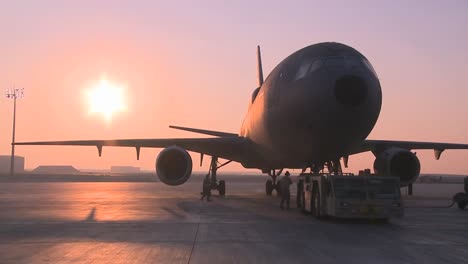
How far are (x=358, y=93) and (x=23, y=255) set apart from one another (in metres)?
10.6

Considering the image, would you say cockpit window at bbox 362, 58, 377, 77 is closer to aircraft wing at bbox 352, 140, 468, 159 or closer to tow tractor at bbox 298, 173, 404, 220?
tow tractor at bbox 298, 173, 404, 220

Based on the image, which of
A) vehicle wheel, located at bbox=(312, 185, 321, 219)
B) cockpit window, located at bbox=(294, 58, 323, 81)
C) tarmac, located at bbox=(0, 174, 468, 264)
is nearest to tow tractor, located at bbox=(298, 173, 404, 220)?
vehicle wheel, located at bbox=(312, 185, 321, 219)

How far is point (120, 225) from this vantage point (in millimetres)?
15586

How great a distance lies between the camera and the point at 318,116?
57.1ft

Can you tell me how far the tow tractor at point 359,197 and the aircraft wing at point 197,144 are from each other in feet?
28.7

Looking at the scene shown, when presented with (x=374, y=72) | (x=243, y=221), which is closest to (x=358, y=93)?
(x=374, y=72)

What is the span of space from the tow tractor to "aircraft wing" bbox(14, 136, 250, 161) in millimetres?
8738

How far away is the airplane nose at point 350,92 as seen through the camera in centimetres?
1698

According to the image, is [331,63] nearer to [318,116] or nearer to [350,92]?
[350,92]

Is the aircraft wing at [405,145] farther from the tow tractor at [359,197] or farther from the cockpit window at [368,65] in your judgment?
the tow tractor at [359,197]

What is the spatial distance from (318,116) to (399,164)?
24.1ft

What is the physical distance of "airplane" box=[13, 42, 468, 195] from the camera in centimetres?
1708

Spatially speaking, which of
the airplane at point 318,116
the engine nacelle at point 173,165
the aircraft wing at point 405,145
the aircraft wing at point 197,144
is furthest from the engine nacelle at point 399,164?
the engine nacelle at point 173,165

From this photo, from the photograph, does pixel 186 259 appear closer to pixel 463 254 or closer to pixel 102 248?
pixel 102 248
